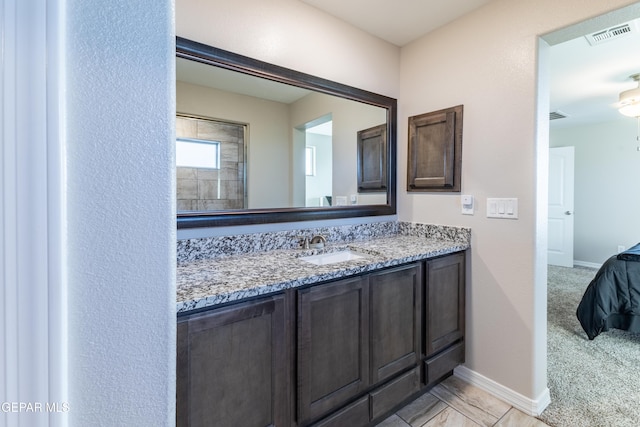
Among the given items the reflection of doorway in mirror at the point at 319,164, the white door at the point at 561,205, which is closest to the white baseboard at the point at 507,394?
the reflection of doorway in mirror at the point at 319,164

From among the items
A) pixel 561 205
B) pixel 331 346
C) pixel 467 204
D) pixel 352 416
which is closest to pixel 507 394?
pixel 352 416

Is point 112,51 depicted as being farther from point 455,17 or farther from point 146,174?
point 455,17

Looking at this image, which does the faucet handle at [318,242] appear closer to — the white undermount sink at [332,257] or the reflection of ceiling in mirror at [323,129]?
the white undermount sink at [332,257]

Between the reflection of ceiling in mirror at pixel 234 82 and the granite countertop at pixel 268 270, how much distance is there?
91cm

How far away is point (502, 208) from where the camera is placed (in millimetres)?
1866

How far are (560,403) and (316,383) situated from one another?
5.09 ft

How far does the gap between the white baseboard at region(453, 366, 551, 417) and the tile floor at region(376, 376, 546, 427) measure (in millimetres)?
27

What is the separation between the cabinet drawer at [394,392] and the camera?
1.55 m

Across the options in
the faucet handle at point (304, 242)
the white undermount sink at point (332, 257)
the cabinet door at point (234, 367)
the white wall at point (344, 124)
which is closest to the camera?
the cabinet door at point (234, 367)

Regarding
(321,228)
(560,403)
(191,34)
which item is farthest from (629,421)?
(191,34)

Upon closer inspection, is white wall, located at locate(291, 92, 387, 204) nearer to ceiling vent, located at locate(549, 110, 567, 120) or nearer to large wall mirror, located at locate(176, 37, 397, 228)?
large wall mirror, located at locate(176, 37, 397, 228)

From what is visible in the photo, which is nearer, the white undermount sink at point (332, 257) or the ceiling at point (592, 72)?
the white undermount sink at point (332, 257)

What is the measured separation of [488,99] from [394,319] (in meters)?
1.45

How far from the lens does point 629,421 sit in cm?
164
